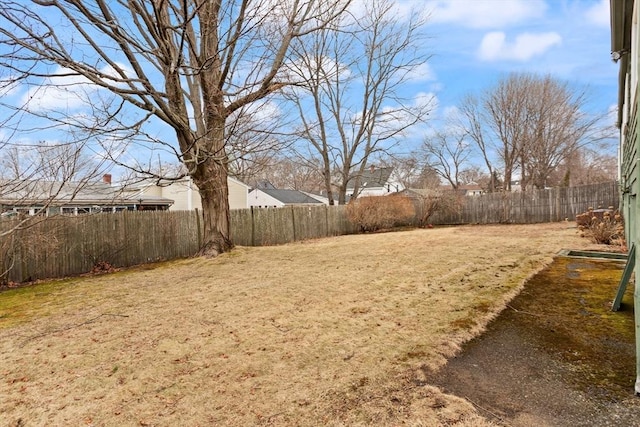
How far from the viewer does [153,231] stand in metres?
8.62

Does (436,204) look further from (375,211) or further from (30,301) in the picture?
(30,301)

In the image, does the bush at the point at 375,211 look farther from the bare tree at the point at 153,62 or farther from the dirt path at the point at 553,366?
the dirt path at the point at 553,366

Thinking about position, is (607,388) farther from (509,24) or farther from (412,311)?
(509,24)

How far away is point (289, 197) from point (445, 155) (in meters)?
14.4

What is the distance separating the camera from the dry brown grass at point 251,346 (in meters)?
1.92

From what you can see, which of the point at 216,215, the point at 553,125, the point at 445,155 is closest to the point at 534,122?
the point at 553,125

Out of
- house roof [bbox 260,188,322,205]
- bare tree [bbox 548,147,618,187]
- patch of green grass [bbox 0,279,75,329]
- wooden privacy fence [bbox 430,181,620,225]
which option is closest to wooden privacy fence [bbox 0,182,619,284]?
wooden privacy fence [bbox 430,181,620,225]

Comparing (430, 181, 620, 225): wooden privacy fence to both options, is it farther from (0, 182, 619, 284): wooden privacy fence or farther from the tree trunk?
the tree trunk

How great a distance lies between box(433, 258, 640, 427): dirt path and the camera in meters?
1.74

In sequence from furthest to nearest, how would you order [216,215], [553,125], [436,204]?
[553,125] → [436,204] → [216,215]

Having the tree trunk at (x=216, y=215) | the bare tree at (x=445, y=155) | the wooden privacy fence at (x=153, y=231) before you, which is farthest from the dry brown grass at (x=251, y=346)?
the bare tree at (x=445, y=155)

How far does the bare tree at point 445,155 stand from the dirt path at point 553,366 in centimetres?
2729

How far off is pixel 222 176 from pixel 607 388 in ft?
24.7

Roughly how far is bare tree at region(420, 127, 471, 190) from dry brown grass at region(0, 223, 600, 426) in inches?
994
